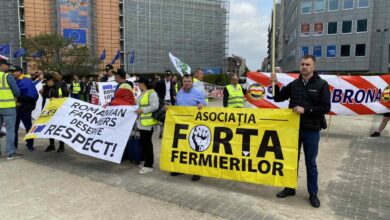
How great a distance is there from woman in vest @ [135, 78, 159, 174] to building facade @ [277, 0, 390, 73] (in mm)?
53382

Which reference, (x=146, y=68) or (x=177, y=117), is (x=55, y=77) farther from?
(x=146, y=68)

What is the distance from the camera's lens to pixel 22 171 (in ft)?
19.9

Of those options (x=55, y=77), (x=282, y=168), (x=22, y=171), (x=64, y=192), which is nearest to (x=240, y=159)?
(x=282, y=168)

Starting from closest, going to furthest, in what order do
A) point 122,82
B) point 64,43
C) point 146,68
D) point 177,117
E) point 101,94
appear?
point 177,117
point 122,82
point 101,94
point 64,43
point 146,68

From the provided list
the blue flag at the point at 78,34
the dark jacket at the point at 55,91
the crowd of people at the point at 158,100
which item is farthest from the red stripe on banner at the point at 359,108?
the blue flag at the point at 78,34

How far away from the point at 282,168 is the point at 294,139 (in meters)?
0.44

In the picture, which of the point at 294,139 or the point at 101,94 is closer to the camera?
the point at 294,139

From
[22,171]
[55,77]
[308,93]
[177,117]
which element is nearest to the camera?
[308,93]

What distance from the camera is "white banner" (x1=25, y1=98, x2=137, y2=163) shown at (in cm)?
594

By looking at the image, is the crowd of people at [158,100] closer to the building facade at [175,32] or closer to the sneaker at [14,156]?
the sneaker at [14,156]

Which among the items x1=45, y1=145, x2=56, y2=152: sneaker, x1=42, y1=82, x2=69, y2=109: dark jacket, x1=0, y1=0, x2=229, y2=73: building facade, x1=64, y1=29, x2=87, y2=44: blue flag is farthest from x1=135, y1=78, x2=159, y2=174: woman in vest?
x1=64, y1=29, x2=87, y2=44: blue flag

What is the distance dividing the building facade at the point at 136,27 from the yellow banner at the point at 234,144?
64994 mm

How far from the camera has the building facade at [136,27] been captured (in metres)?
72.7

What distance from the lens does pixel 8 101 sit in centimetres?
683
